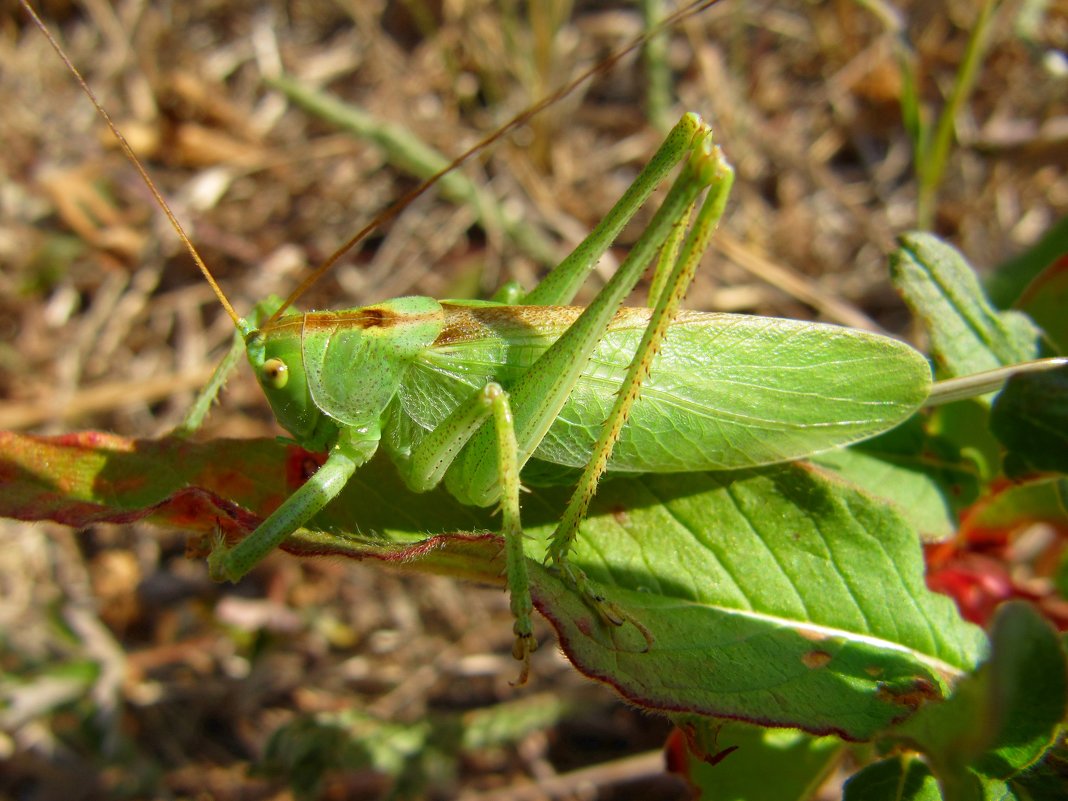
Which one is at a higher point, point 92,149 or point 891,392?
point 92,149

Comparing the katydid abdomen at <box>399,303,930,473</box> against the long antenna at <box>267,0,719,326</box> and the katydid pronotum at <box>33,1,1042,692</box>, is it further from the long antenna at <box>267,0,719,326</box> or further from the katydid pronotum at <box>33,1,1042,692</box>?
the long antenna at <box>267,0,719,326</box>

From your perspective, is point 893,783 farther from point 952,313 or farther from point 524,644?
point 952,313

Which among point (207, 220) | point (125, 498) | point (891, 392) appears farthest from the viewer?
point (207, 220)

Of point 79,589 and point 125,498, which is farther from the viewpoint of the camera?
point 79,589

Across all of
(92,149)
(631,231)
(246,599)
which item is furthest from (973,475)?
(92,149)

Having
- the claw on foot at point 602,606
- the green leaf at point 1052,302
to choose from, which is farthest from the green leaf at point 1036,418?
the claw on foot at point 602,606

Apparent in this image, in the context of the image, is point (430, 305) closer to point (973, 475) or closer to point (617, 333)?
point (617, 333)

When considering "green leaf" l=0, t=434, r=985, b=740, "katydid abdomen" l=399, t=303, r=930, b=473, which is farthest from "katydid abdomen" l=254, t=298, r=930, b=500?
"green leaf" l=0, t=434, r=985, b=740
